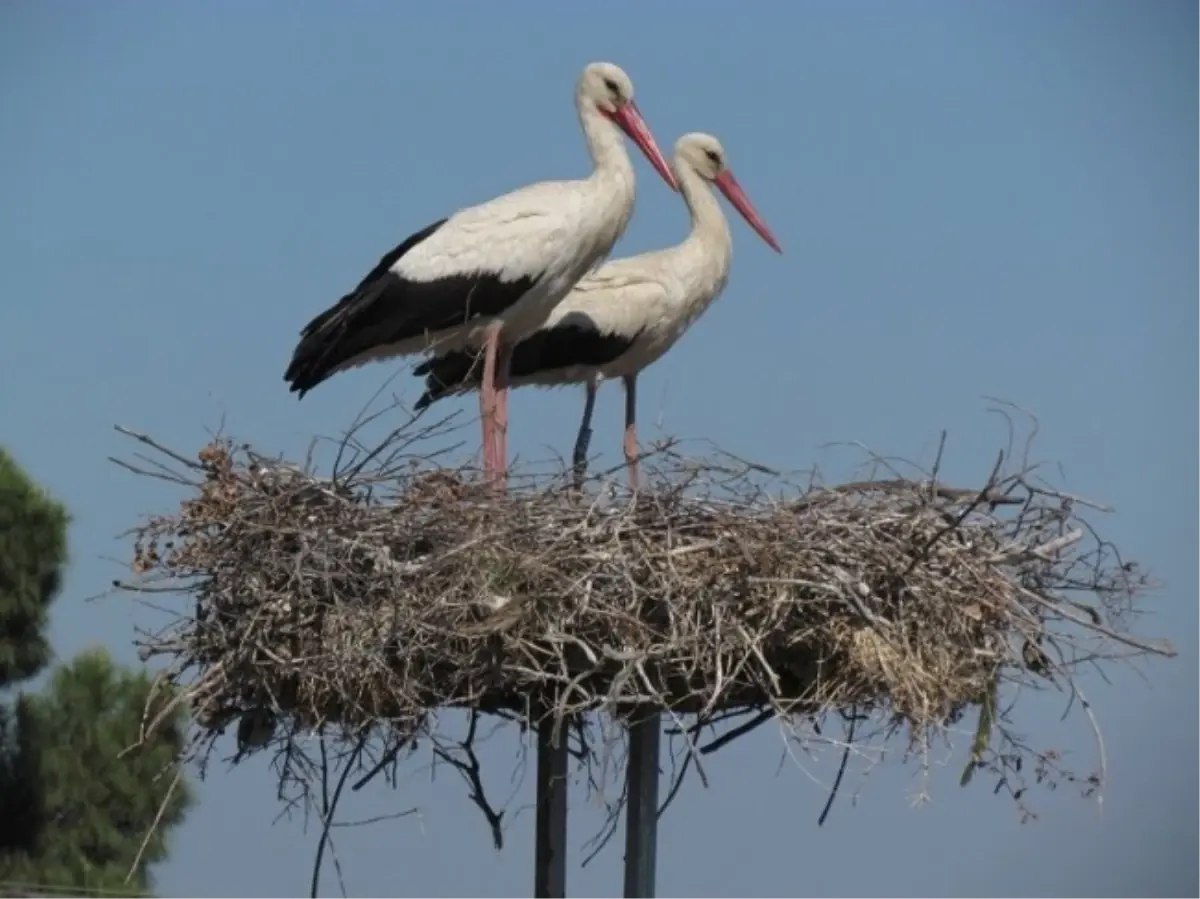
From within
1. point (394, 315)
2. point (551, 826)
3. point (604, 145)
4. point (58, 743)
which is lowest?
point (551, 826)

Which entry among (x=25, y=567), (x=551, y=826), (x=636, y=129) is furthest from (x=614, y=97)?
(x=25, y=567)

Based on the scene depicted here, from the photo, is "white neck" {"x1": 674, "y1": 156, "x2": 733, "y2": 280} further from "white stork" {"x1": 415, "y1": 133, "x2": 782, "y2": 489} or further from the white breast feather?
the white breast feather

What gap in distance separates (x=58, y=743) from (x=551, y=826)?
19.3 ft

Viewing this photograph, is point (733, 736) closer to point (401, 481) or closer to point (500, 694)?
point (500, 694)

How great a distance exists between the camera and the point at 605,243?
28.9 ft

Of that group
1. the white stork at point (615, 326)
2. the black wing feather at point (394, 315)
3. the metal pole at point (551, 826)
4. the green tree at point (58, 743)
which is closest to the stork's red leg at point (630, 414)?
the white stork at point (615, 326)

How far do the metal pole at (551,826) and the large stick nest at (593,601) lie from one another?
211 millimetres

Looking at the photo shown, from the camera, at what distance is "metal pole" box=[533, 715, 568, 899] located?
731 centimetres

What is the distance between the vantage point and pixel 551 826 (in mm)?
7371

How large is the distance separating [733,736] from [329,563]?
1.23m

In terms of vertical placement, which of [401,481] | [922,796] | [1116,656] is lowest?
[922,796]

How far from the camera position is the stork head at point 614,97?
30.7 ft

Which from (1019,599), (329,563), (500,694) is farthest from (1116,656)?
(329,563)

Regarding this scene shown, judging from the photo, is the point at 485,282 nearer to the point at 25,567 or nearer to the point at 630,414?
the point at 630,414
